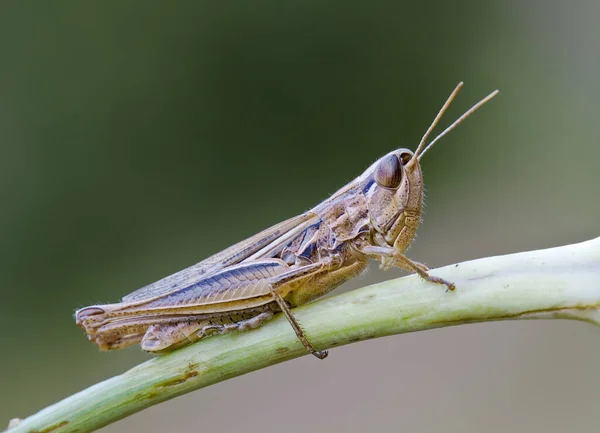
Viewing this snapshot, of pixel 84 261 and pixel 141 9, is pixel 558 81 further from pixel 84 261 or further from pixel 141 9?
pixel 84 261

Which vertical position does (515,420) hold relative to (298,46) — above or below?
below

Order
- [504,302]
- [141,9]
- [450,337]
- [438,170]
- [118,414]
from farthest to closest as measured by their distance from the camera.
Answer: [438,170] < [141,9] < [450,337] < [118,414] < [504,302]

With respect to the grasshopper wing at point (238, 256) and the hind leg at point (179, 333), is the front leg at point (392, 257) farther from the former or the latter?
the hind leg at point (179, 333)

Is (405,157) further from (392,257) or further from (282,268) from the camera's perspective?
(282,268)

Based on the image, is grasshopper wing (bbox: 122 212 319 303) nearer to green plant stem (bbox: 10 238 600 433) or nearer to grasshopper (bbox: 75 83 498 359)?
grasshopper (bbox: 75 83 498 359)

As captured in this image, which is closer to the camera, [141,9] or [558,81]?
[141,9]

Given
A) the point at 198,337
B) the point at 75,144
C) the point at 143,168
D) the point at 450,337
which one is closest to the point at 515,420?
the point at 450,337

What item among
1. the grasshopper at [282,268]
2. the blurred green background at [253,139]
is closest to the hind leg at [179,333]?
the grasshopper at [282,268]
